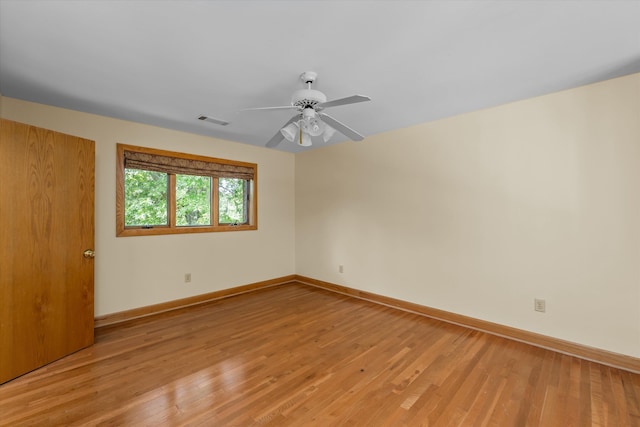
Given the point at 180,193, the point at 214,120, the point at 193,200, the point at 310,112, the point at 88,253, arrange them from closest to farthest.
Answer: the point at 310,112 → the point at 88,253 → the point at 214,120 → the point at 180,193 → the point at 193,200

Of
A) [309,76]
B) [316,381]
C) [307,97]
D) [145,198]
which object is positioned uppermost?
[309,76]

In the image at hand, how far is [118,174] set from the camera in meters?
3.30

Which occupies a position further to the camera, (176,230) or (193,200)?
(193,200)

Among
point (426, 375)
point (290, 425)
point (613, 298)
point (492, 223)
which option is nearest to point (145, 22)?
point (290, 425)

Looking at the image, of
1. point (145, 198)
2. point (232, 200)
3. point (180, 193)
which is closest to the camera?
point (145, 198)

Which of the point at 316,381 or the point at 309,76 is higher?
the point at 309,76

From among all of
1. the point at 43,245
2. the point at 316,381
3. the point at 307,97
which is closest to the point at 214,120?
the point at 307,97

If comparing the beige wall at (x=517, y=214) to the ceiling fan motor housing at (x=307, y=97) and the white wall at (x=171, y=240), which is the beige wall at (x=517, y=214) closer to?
the white wall at (x=171, y=240)

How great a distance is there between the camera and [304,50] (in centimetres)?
189

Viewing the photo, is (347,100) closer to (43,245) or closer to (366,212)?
(366,212)

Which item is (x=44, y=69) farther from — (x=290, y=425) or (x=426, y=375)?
(x=426, y=375)

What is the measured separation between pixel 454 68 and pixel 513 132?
3.83 ft

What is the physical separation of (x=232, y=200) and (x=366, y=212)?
2157 mm

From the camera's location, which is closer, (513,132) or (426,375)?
(426,375)
